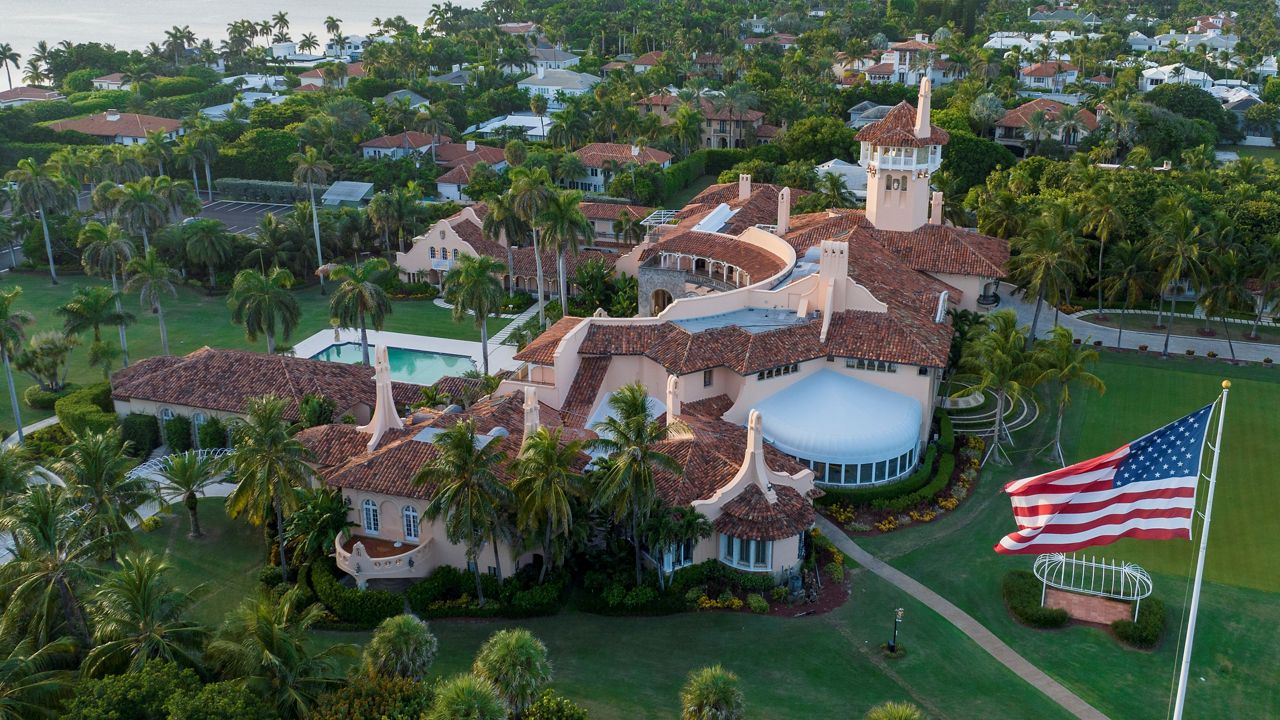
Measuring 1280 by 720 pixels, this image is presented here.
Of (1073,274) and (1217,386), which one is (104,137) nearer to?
(1073,274)

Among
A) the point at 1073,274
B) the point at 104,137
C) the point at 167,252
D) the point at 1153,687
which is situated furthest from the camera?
the point at 104,137

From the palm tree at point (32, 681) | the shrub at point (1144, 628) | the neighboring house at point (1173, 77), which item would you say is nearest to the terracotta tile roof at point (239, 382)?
the palm tree at point (32, 681)

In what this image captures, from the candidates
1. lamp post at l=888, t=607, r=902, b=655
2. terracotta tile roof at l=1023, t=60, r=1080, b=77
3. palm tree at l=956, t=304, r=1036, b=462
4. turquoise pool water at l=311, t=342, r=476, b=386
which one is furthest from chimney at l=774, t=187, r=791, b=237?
terracotta tile roof at l=1023, t=60, r=1080, b=77

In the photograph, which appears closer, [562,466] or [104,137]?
[562,466]

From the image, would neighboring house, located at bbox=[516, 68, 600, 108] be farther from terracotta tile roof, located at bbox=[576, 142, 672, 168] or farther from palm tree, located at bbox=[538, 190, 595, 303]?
palm tree, located at bbox=[538, 190, 595, 303]

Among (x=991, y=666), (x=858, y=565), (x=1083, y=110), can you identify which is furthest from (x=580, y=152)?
(x=991, y=666)
